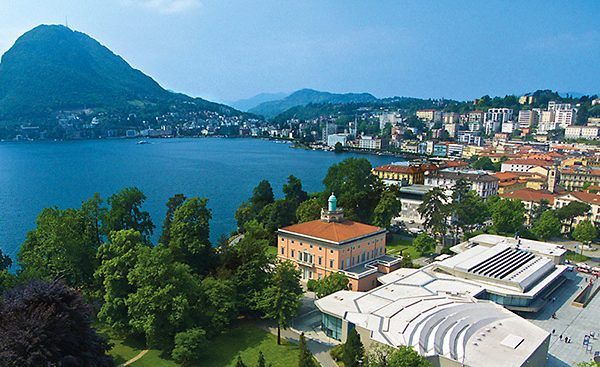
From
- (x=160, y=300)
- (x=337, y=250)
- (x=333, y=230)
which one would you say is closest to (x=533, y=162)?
(x=333, y=230)

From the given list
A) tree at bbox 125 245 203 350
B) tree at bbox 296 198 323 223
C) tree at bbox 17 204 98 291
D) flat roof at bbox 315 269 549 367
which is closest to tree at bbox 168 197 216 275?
tree at bbox 125 245 203 350

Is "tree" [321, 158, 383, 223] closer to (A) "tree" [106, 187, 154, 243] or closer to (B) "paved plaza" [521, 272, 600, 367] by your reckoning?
(B) "paved plaza" [521, 272, 600, 367]

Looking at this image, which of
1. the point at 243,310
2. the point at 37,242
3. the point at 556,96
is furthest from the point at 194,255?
the point at 556,96

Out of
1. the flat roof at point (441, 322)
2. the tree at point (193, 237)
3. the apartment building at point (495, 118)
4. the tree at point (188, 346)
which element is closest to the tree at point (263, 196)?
the tree at point (193, 237)

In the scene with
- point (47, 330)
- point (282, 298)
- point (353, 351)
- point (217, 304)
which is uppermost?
point (47, 330)

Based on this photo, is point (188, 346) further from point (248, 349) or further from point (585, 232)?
point (585, 232)

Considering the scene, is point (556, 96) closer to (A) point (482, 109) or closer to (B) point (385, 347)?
(A) point (482, 109)
